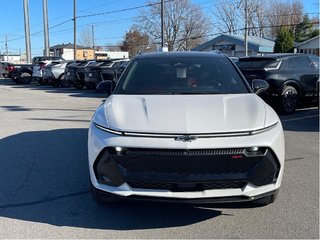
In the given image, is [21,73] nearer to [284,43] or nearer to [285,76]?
[285,76]

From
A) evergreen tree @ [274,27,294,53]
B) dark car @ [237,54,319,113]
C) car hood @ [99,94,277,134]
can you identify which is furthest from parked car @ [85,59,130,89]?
evergreen tree @ [274,27,294,53]

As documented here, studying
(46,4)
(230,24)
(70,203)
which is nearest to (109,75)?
(70,203)

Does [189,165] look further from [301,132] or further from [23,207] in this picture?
[301,132]

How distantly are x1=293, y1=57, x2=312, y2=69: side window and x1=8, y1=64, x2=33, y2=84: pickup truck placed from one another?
2216cm

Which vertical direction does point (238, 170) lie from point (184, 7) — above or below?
below

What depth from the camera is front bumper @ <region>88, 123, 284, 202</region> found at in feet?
10.9

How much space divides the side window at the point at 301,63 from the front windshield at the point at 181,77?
20.3ft

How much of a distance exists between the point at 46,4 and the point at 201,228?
38.4 metres

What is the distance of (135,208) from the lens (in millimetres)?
4148

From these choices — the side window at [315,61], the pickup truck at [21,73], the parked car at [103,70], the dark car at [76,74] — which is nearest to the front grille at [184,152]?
the side window at [315,61]

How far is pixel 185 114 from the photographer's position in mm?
3701

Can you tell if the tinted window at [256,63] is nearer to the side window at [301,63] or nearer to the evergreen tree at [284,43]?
the side window at [301,63]

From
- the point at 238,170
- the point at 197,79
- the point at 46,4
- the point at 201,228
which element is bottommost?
the point at 201,228

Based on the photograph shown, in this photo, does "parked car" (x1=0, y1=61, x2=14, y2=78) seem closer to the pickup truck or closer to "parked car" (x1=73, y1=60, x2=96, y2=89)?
the pickup truck
